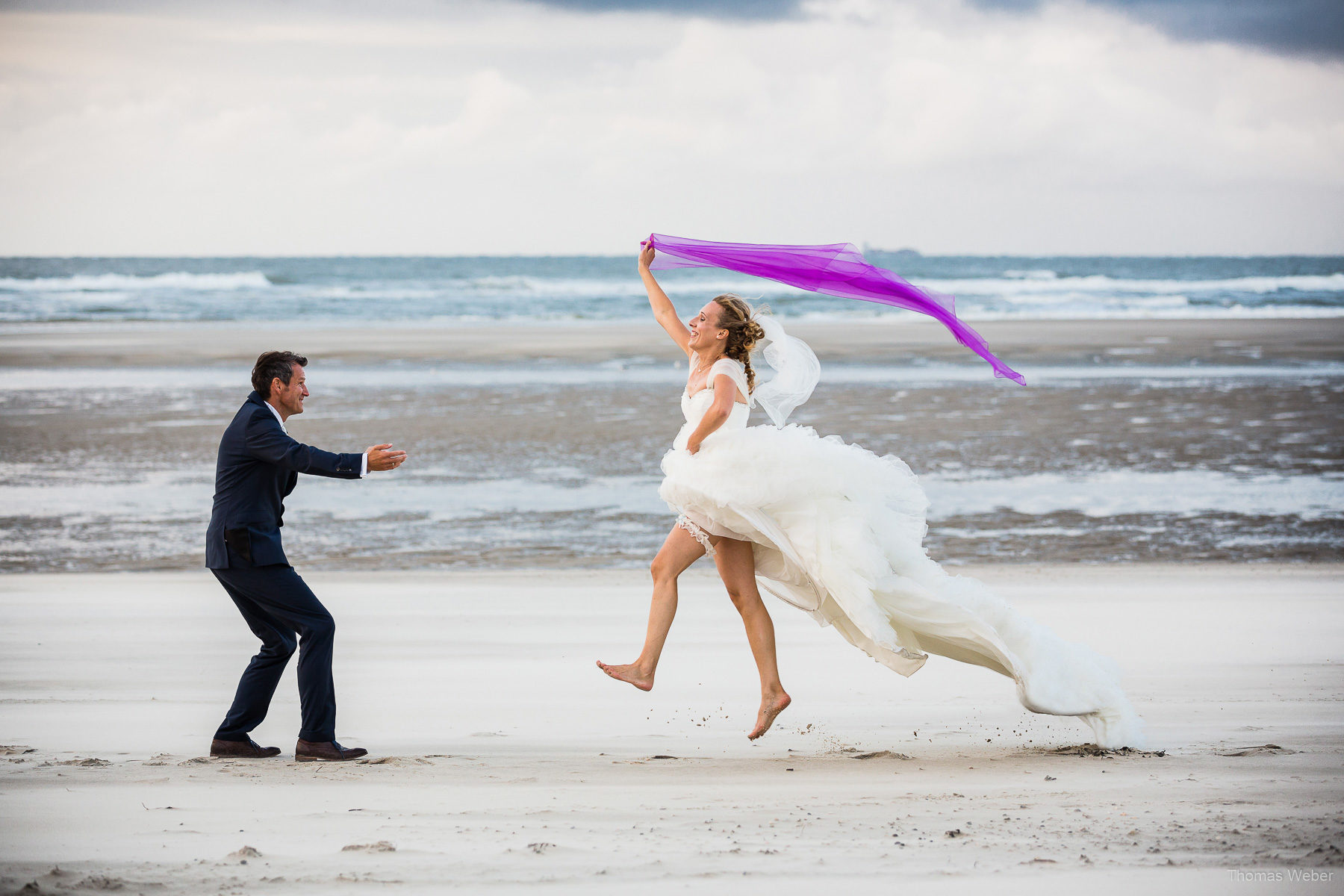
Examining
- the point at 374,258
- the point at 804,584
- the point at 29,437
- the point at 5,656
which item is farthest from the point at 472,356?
A: the point at 374,258

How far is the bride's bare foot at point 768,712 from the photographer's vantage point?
16.7ft

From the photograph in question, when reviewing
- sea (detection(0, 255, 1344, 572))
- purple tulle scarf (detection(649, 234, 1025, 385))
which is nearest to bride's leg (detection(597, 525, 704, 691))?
purple tulle scarf (detection(649, 234, 1025, 385))

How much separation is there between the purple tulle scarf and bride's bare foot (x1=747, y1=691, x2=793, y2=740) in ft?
6.04

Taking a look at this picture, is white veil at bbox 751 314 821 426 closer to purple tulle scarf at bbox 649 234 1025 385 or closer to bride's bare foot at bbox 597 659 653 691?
purple tulle scarf at bbox 649 234 1025 385

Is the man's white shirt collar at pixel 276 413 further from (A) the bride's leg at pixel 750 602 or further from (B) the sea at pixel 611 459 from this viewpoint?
(B) the sea at pixel 611 459

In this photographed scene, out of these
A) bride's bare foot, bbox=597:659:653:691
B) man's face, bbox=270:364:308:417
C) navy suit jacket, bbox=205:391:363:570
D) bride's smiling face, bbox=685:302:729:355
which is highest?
bride's smiling face, bbox=685:302:729:355

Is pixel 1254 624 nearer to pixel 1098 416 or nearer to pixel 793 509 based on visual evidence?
pixel 793 509

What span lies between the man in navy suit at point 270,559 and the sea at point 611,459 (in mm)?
4237

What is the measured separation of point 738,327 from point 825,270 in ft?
2.59

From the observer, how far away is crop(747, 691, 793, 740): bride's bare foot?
509cm

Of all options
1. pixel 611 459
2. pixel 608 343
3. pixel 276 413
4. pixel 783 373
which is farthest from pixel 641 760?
pixel 608 343

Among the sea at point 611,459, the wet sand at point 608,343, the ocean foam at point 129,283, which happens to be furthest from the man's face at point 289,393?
the ocean foam at point 129,283

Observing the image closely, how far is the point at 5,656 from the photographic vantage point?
647 cm

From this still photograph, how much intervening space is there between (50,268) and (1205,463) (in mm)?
65848
